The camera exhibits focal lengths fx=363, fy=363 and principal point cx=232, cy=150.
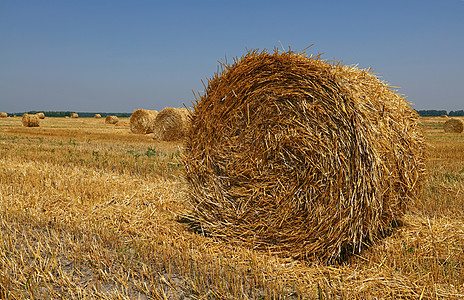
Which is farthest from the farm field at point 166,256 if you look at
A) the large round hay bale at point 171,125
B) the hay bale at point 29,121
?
the hay bale at point 29,121

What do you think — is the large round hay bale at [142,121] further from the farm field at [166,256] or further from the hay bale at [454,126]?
the hay bale at [454,126]

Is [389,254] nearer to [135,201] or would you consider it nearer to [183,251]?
[183,251]

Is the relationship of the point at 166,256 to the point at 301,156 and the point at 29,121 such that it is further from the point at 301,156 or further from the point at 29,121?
the point at 29,121

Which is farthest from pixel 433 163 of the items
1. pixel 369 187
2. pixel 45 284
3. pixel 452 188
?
pixel 45 284

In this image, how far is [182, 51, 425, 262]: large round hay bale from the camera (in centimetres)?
390

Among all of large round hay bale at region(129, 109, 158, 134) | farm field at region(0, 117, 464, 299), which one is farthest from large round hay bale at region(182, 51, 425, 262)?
large round hay bale at region(129, 109, 158, 134)

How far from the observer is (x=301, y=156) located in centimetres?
414

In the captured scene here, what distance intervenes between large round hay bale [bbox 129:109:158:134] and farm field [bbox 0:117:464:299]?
13.3 meters

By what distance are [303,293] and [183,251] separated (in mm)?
1368

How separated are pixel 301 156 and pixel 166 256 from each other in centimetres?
183

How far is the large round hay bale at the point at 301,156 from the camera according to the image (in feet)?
12.8

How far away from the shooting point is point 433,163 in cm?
925

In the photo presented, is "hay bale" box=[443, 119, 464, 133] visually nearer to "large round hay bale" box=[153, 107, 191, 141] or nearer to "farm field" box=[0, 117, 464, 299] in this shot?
"large round hay bale" box=[153, 107, 191, 141]

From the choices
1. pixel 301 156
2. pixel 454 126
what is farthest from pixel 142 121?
pixel 454 126
